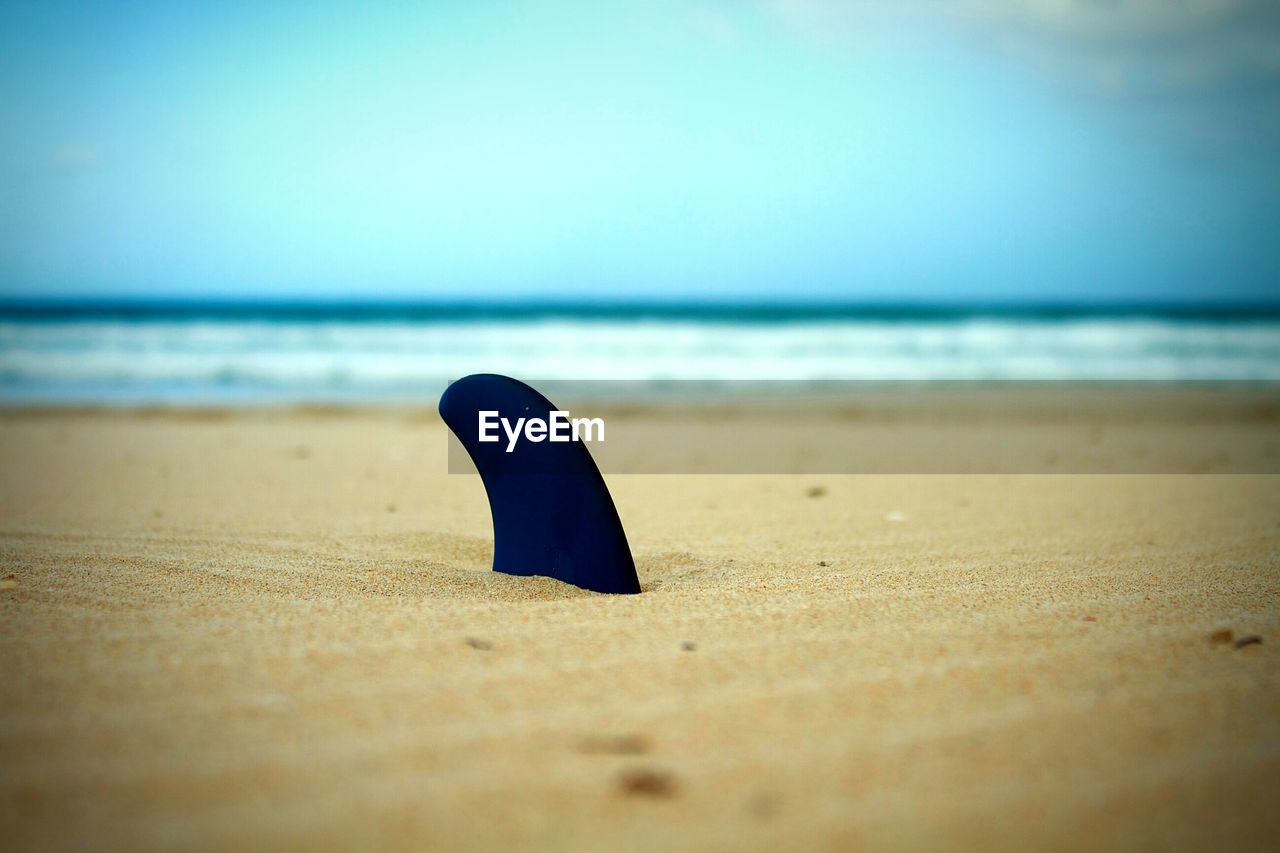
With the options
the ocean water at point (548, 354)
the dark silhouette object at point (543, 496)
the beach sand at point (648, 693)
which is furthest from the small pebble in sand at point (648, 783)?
the ocean water at point (548, 354)

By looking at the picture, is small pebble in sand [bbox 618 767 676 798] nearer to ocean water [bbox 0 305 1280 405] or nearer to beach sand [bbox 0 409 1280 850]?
beach sand [bbox 0 409 1280 850]

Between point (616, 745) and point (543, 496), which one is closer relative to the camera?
point (616, 745)

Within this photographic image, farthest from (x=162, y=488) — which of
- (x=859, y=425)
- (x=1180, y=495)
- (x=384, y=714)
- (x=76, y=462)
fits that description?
(x=859, y=425)

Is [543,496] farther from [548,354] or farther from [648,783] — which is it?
[548,354]

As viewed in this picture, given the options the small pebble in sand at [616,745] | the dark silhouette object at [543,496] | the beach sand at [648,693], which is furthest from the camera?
the dark silhouette object at [543,496]

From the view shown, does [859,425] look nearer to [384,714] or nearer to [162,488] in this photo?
[162,488]

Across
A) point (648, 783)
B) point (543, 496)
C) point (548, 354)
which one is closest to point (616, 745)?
point (648, 783)

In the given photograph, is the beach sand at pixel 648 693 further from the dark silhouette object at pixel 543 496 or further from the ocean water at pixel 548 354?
the ocean water at pixel 548 354
